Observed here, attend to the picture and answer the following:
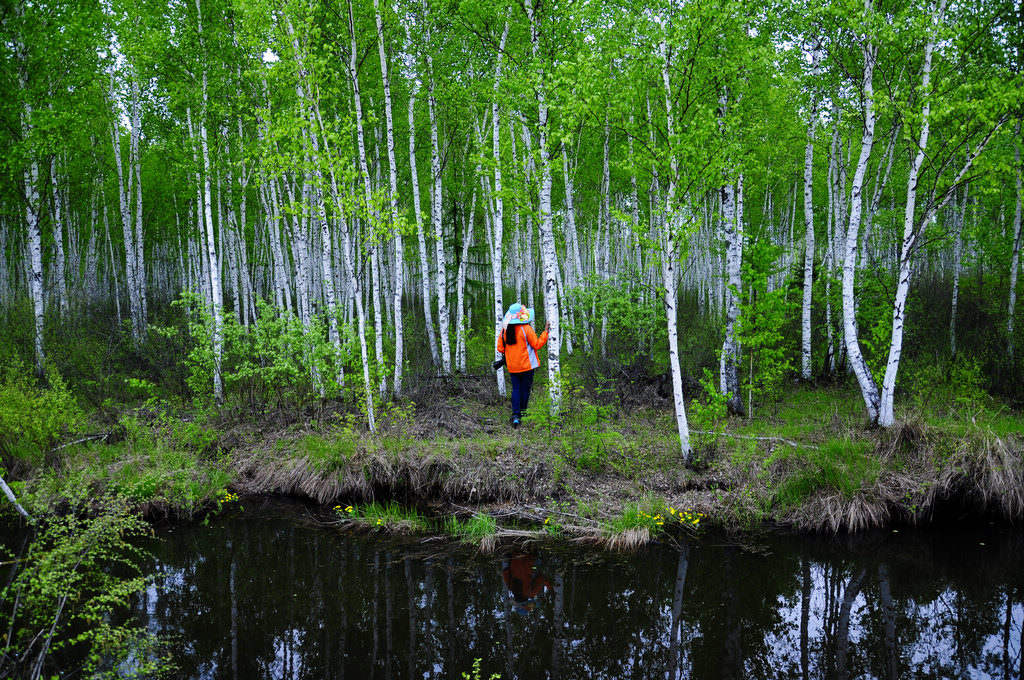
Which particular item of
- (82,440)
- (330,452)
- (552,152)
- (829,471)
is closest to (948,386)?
(829,471)

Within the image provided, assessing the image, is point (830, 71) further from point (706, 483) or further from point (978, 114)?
point (706, 483)

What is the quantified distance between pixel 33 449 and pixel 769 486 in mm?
10304

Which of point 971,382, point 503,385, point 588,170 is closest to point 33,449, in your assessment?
point 503,385

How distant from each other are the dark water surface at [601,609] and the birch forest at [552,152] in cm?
225

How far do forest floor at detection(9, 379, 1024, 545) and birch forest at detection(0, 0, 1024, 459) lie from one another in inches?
23.0

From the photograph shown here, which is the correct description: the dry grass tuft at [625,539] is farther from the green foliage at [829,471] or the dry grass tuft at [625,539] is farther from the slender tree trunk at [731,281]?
the slender tree trunk at [731,281]

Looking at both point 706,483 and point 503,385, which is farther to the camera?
point 503,385

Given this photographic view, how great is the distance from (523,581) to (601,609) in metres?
0.90

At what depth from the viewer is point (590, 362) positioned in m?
11.8

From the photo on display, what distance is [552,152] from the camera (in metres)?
9.43

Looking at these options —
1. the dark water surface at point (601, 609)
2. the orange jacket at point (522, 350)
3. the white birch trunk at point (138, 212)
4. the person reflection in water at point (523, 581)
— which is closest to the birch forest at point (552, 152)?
the white birch trunk at point (138, 212)

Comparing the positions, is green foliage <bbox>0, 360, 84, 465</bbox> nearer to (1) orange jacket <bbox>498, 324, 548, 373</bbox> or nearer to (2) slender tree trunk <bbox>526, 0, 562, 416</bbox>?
(1) orange jacket <bbox>498, 324, 548, 373</bbox>

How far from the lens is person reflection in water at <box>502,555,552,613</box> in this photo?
517 cm

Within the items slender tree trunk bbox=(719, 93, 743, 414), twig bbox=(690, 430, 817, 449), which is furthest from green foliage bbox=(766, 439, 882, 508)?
slender tree trunk bbox=(719, 93, 743, 414)
